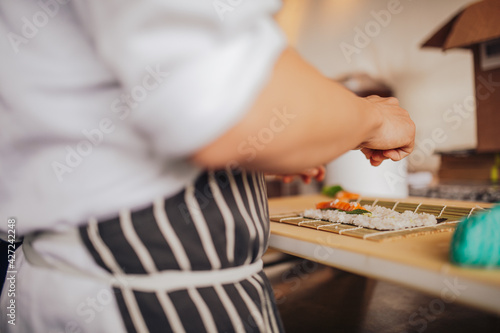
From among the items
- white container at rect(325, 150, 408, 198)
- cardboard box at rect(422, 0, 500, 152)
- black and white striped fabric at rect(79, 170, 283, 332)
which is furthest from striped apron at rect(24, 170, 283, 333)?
cardboard box at rect(422, 0, 500, 152)

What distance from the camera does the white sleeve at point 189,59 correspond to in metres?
0.28

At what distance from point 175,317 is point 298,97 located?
25cm

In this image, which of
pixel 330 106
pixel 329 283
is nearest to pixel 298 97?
pixel 330 106

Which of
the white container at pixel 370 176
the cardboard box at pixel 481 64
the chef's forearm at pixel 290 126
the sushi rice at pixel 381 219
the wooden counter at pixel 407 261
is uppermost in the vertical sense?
the cardboard box at pixel 481 64

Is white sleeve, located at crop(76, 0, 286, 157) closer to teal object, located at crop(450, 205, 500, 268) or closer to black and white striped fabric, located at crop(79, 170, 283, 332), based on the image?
black and white striped fabric, located at crop(79, 170, 283, 332)

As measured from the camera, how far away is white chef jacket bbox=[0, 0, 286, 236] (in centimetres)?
29

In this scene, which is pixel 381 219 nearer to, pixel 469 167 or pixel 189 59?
pixel 189 59

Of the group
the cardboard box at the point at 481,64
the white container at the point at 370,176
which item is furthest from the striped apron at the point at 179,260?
the cardboard box at the point at 481,64

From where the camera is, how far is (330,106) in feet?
1.22

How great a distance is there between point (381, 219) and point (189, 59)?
49cm

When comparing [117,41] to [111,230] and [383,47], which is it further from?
[383,47]

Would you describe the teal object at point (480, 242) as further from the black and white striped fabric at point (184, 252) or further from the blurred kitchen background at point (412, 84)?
the blurred kitchen background at point (412, 84)

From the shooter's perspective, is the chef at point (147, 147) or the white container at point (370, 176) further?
the white container at point (370, 176)

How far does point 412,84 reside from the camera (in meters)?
2.12
